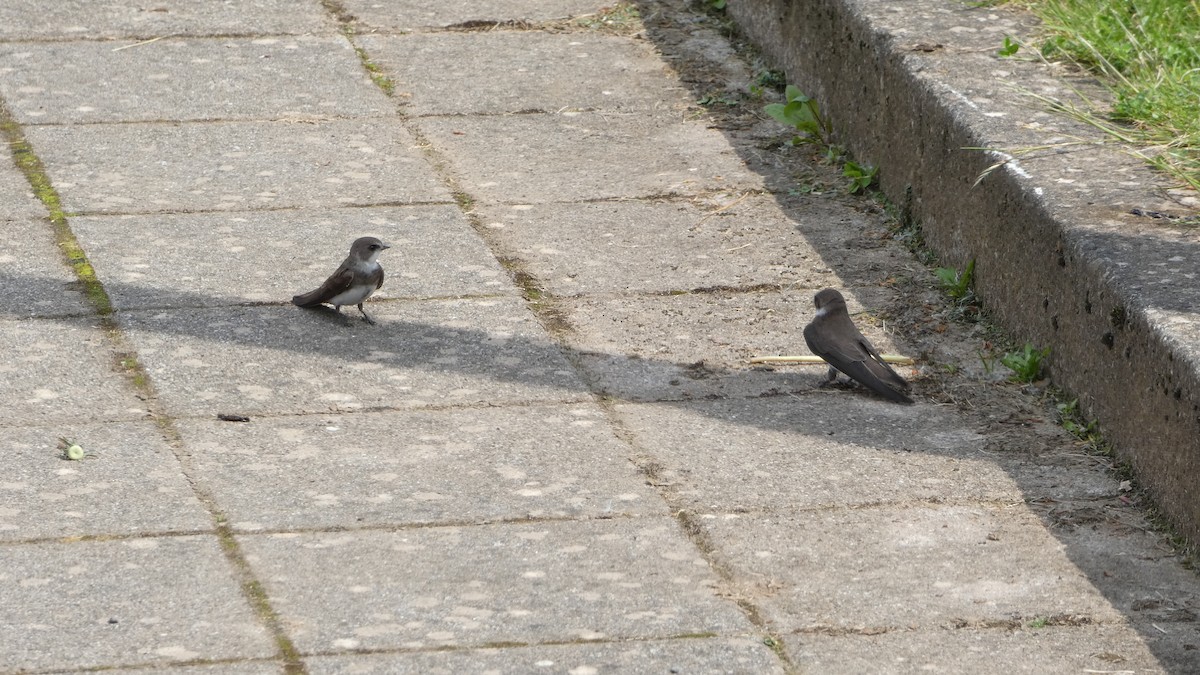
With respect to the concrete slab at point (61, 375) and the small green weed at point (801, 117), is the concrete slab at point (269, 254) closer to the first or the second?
the concrete slab at point (61, 375)

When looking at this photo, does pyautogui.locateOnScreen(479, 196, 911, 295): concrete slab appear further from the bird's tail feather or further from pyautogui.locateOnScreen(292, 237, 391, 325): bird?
the bird's tail feather

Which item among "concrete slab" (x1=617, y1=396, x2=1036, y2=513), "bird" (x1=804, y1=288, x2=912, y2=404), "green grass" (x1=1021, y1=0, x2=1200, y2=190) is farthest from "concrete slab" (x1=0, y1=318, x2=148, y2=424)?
"green grass" (x1=1021, y1=0, x2=1200, y2=190)

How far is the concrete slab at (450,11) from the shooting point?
837 cm

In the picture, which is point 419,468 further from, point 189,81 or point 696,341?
point 189,81

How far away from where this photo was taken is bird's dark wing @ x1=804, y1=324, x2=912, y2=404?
508 centimetres

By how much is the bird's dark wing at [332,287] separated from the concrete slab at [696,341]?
28.8 inches

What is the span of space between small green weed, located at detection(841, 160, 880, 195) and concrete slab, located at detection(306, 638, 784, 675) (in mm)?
3215

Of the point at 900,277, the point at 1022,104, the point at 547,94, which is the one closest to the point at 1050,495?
the point at 900,277

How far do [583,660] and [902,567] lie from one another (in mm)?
914

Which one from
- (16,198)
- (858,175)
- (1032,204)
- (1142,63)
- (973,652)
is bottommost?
(16,198)

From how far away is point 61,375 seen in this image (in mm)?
5020

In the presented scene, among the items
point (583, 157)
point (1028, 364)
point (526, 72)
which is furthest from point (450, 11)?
point (1028, 364)

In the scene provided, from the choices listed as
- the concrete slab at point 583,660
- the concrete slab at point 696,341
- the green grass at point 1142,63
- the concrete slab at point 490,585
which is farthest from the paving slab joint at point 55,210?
the green grass at point 1142,63

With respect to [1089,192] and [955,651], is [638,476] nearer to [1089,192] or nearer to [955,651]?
[955,651]
